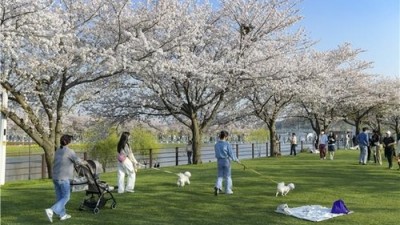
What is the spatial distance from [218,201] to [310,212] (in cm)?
222

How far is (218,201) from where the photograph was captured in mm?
9586

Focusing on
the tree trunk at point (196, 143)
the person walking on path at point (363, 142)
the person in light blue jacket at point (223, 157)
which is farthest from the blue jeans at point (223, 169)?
the tree trunk at point (196, 143)

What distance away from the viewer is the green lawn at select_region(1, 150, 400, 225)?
7.77 metres

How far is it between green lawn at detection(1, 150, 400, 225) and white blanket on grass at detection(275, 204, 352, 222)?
162mm

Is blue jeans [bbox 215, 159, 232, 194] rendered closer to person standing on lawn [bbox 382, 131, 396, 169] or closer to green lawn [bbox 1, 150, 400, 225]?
green lawn [bbox 1, 150, 400, 225]

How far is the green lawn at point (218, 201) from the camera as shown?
25.5 ft

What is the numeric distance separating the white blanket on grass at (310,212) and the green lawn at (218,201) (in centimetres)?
16

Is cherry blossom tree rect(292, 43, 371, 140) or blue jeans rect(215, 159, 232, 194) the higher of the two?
cherry blossom tree rect(292, 43, 371, 140)

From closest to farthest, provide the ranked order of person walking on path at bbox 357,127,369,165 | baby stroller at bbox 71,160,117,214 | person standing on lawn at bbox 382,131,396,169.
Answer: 1. baby stroller at bbox 71,160,117,214
2. person standing on lawn at bbox 382,131,396,169
3. person walking on path at bbox 357,127,369,165

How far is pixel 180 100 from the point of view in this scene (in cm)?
2189

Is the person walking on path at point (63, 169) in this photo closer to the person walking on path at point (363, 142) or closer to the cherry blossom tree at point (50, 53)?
the cherry blossom tree at point (50, 53)

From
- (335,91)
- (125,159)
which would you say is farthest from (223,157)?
(335,91)

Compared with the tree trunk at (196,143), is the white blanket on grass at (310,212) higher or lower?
lower

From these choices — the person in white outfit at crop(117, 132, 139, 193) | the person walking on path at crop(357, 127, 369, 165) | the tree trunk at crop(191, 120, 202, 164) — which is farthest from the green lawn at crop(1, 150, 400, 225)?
the tree trunk at crop(191, 120, 202, 164)
